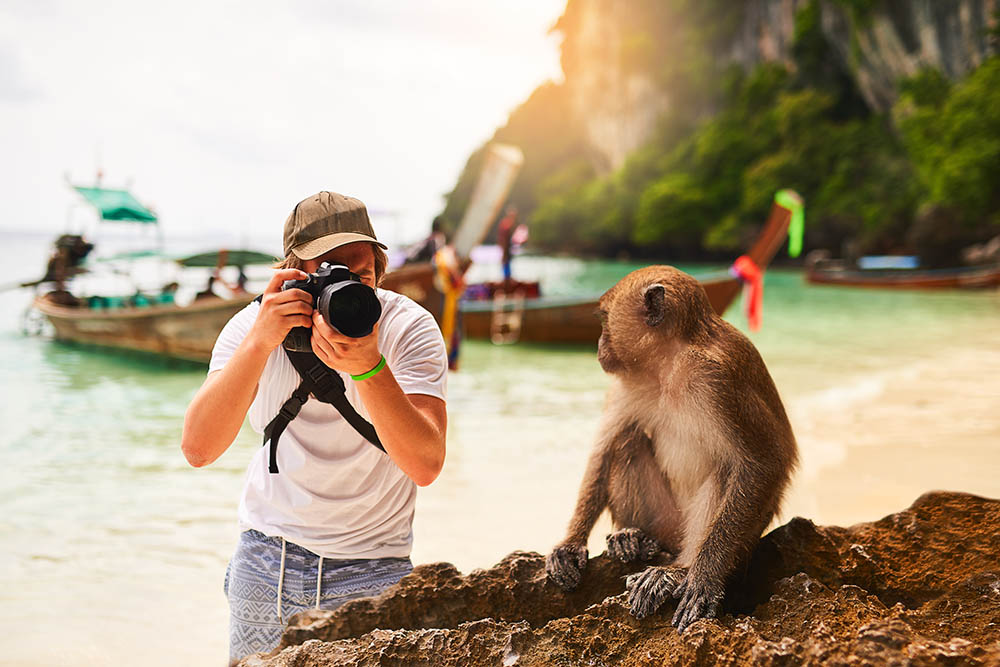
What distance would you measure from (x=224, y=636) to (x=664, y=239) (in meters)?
45.2

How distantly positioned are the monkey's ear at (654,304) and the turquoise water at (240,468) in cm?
166

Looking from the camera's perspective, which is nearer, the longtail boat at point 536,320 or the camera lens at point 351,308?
the camera lens at point 351,308

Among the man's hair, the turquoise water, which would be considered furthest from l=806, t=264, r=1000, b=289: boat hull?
the man's hair

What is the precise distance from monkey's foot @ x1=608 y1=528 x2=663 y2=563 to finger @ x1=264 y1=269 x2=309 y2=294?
901mm

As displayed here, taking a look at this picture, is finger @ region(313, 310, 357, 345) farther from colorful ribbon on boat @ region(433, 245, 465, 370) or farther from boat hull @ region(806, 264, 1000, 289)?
boat hull @ region(806, 264, 1000, 289)

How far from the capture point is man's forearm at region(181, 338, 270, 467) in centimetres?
149

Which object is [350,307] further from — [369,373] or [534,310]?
[534,310]

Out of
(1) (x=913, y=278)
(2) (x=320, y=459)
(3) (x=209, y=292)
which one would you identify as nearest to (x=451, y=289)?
(3) (x=209, y=292)

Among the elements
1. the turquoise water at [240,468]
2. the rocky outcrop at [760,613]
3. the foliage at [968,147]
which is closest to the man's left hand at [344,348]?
the rocky outcrop at [760,613]

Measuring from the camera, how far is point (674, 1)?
51.3m

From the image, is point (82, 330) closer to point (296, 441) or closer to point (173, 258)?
point (173, 258)

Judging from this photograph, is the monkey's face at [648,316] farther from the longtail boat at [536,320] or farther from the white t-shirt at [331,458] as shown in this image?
the longtail boat at [536,320]

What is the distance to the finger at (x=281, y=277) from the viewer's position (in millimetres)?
1445

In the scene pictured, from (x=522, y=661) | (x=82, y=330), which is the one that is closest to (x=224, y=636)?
(x=522, y=661)
